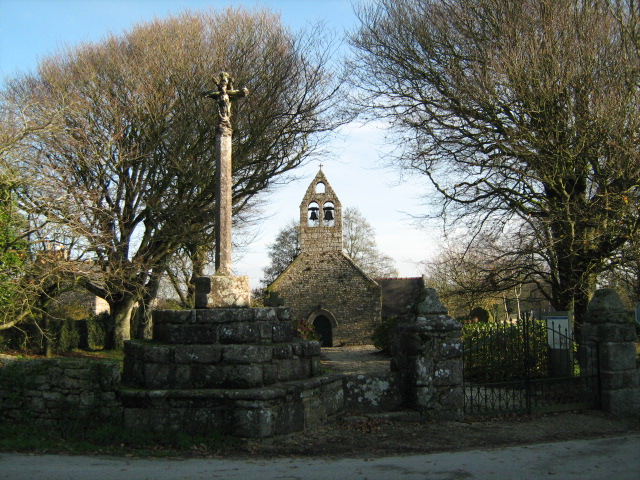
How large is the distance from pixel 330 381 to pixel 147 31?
51.8 ft

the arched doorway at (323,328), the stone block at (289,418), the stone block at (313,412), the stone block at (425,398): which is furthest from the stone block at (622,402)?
the arched doorway at (323,328)

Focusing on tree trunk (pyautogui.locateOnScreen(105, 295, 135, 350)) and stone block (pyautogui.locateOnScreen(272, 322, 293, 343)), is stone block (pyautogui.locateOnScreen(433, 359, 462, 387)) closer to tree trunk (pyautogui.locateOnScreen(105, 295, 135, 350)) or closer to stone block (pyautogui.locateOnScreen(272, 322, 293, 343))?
stone block (pyautogui.locateOnScreen(272, 322, 293, 343))

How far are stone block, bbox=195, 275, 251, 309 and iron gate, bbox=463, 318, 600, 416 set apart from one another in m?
3.45

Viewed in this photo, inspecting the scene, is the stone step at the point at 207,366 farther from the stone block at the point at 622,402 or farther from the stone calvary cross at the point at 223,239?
the stone block at the point at 622,402

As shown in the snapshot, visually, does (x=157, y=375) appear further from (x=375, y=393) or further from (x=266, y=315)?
(x=375, y=393)

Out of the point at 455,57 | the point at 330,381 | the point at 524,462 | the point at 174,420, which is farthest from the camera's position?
the point at 455,57

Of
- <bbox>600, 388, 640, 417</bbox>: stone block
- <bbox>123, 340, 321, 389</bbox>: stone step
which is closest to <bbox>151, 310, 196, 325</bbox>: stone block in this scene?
<bbox>123, 340, 321, 389</bbox>: stone step

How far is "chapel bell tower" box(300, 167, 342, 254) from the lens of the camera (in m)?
28.9

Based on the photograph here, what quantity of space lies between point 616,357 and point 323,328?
21.4 metres

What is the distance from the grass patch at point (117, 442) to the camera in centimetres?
623

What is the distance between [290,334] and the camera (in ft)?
25.1

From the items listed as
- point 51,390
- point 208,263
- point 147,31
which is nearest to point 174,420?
point 51,390

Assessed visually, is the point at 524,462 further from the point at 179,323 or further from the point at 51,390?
the point at 51,390

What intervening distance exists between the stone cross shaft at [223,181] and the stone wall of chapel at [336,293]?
20784 mm
